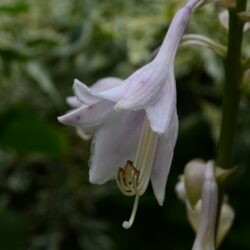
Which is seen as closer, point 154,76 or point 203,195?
point 154,76

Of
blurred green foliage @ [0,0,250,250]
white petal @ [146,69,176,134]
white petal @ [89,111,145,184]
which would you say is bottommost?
blurred green foliage @ [0,0,250,250]

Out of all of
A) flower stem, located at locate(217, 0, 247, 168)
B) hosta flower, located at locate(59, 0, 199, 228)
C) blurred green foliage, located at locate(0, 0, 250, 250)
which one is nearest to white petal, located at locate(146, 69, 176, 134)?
hosta flower, located at locate(59, 0, 199, 228)

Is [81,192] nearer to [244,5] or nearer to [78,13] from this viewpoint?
[78,13]

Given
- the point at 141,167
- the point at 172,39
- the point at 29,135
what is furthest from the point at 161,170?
the point at 29,135

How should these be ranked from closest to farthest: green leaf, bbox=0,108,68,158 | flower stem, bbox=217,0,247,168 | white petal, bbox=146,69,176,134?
1. white petal, bbox=146,69,176,134
2. flower stem, bbox=217,0,247,168
3. green leaf, bbox=0,108,68,158

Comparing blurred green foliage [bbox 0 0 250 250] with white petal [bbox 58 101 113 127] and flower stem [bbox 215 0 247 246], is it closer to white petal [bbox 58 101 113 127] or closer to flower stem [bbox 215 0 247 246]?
flower stem [bbox 215 0 247 246]

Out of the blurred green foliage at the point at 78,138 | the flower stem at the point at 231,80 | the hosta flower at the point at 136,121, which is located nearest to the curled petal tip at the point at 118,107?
the hosta flower at the point at 136,121

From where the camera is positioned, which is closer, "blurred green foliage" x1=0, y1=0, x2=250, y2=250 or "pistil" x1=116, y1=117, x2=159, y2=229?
A: "pistil" x1=116, y1=117, x2=159, y2=229

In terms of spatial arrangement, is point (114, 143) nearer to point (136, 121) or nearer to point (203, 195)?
point (136, 121)
